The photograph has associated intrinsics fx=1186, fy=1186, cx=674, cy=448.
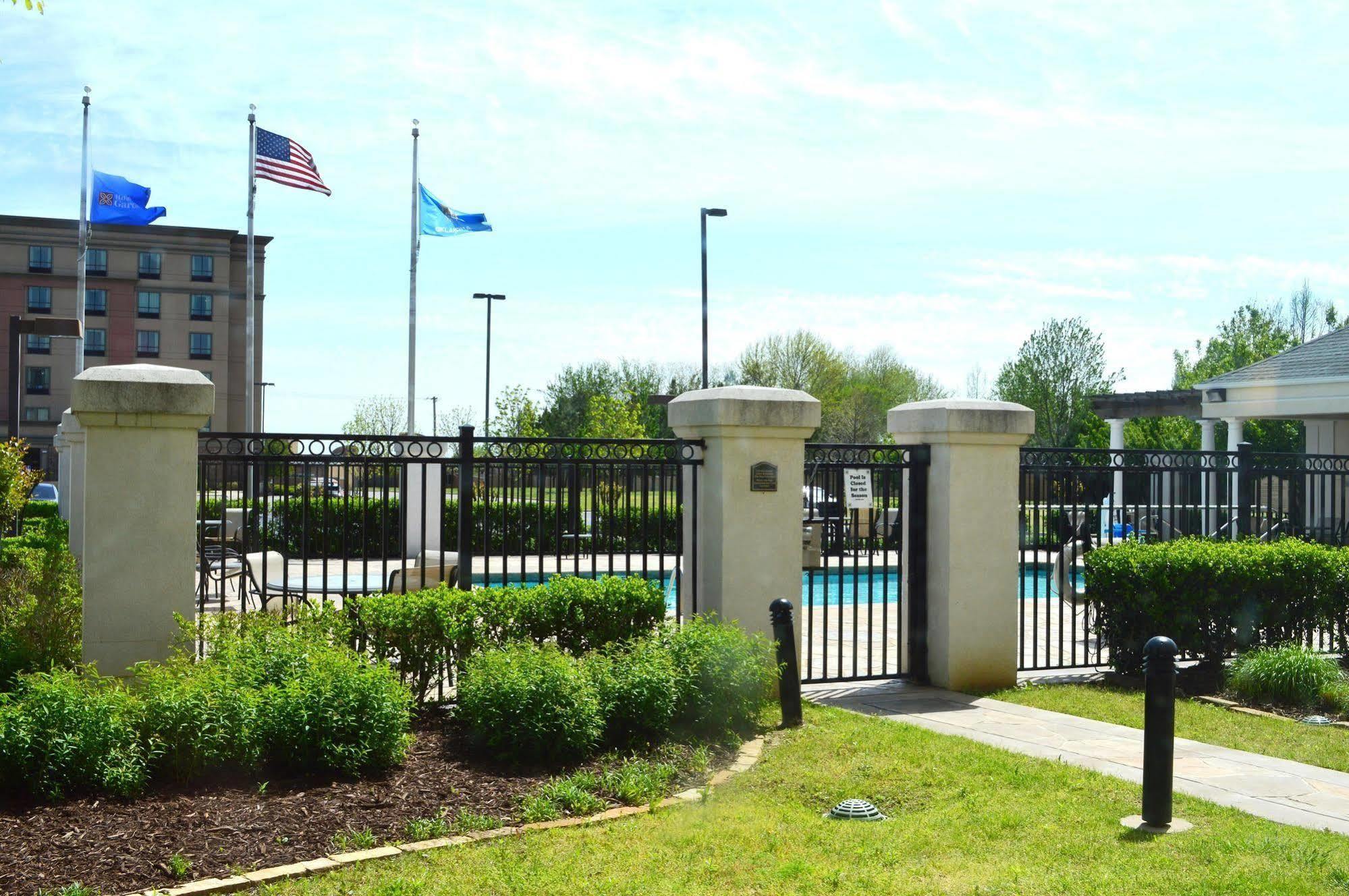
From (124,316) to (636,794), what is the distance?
8084cm

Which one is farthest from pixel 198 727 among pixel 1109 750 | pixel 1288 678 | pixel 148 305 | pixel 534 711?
pixel 148 305

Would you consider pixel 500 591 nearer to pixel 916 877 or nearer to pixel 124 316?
pixel 916 877


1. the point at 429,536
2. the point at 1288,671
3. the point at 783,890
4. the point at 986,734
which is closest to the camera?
the point at 783,890

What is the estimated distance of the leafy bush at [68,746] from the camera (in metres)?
5.70

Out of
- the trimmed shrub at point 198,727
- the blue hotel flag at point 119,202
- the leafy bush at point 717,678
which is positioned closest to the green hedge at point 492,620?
the leafy bush at point 717,678

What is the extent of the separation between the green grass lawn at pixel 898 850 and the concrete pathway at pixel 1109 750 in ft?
1.22

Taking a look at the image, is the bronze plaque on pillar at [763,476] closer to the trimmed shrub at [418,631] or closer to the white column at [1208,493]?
the trimmed shrub at [418,631]

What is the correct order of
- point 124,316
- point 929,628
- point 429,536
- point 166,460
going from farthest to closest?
point 124,316, point 429,536, point 929,628, point 166,460

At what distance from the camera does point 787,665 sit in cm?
805

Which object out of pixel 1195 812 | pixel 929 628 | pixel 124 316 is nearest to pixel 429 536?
pixel 929 628

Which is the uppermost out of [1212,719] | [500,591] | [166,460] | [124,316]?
[124,316]

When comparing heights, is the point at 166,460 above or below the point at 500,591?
above

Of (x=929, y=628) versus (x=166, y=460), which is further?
(x=929, y=628)

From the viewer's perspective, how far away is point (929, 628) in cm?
1015
